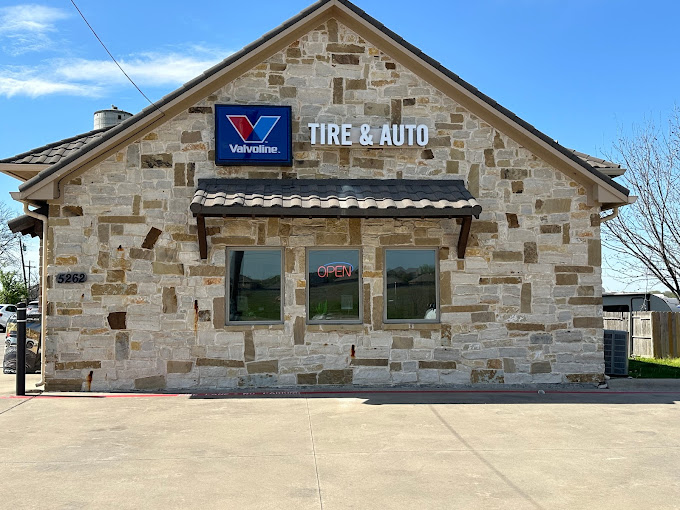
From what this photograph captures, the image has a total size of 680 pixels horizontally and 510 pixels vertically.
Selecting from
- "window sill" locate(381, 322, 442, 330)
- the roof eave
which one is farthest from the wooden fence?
the roof eave

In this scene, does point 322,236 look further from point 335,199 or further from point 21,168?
point 21,168

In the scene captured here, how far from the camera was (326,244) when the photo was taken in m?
11.3

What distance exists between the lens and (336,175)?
11.5 metres

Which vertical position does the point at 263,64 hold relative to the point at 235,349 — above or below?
above

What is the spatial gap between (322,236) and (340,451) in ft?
16.0

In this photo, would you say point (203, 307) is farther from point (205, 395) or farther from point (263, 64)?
point (263, 64)

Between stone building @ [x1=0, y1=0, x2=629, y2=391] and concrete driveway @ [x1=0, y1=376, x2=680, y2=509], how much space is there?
94 centimetres

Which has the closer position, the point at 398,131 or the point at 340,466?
the point at 340,466

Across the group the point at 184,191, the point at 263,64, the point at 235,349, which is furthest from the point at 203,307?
the point at 263,64

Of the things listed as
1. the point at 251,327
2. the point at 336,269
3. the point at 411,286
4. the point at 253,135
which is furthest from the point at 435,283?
the point at 253,135

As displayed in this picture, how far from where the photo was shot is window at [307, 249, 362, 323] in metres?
11.3

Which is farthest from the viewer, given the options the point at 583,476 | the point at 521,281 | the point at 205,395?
the point at 521,281

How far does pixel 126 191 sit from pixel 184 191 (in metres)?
0.97

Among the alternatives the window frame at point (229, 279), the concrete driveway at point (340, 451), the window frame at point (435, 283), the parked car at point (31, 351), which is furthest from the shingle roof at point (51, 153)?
the window frame at point (435, 283)
